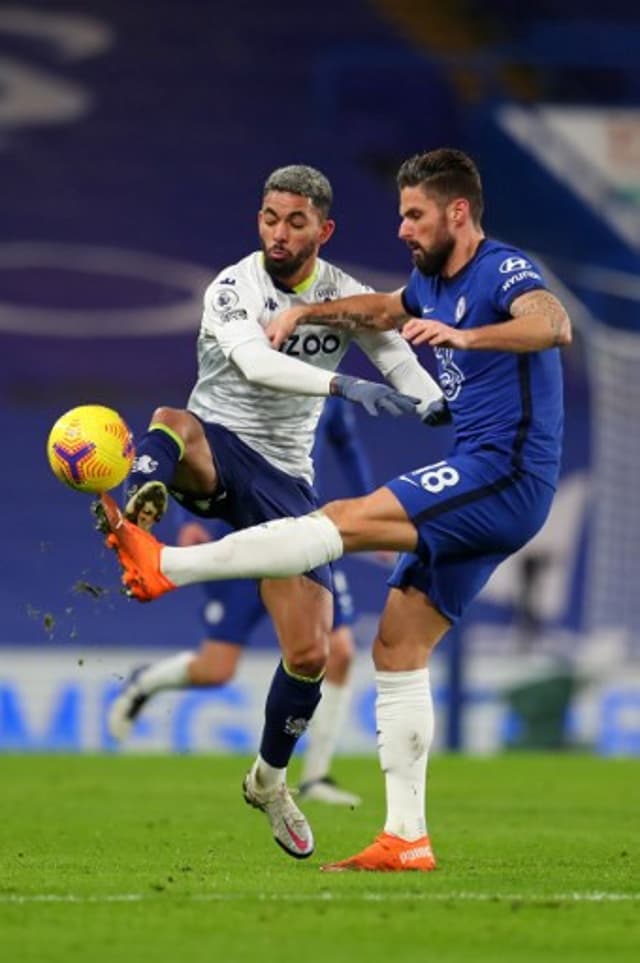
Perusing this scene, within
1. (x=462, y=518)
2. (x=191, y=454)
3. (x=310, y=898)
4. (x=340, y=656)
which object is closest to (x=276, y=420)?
(x=191, y=454)

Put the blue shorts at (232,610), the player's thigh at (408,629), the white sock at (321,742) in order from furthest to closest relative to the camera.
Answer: the blue shorts at (232,610) → the white sock at (321,742) → the player's thigh at (408,629)

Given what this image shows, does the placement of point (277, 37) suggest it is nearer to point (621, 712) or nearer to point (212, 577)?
point (621, 712)

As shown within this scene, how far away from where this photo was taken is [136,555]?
6.44 metres

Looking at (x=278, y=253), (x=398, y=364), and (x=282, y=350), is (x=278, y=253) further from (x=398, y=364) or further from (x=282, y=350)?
(x=398, y=364)

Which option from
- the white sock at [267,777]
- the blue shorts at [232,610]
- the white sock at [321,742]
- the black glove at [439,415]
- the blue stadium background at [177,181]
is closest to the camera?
the black glove at [439,415]

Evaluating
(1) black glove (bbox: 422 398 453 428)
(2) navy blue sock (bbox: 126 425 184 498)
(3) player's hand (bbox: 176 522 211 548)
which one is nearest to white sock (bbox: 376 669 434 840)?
(1) black glove (bbox: 422 398 453 428)

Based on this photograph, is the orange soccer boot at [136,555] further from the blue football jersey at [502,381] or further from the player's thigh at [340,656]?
the player's thigh at [340,656]

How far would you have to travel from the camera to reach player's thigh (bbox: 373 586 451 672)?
22.4 ft

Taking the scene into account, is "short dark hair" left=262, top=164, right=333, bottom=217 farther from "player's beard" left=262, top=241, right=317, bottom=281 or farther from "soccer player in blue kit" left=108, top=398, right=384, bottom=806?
"soccer player in blue kit" left=108, top=398, right=384, bottom=806

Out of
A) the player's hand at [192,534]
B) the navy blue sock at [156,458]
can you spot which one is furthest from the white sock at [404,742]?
A: the player's hand at [192,534]

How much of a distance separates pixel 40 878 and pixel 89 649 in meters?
9.92

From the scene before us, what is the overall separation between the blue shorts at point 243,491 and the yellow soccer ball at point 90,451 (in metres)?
0.54

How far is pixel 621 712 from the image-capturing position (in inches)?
644

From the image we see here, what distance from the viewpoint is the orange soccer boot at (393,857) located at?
22.1 ft
